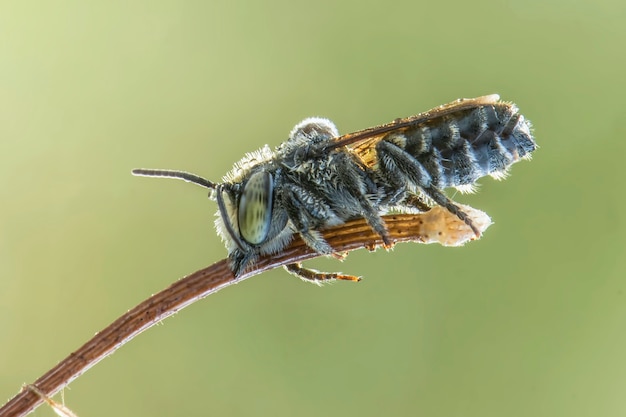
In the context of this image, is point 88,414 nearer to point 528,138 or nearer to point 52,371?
point 52,371

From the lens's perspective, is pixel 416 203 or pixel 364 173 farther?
pixel 416 203

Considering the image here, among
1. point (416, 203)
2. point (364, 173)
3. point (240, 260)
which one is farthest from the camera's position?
point (416, 203)

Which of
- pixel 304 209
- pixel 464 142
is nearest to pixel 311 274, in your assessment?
pixel 304 209

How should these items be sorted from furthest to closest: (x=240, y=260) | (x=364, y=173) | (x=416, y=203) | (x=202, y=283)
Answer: (x=416, y=203) → (x=364, y=173) → (x=240, y=260) → (x=202, y=283)

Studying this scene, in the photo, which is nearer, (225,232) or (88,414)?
(225,232)

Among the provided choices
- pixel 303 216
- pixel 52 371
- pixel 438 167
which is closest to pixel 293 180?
pixel 303 216

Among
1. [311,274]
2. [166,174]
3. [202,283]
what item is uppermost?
[166,174]

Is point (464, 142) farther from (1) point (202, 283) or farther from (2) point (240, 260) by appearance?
(1) point (202, 283)

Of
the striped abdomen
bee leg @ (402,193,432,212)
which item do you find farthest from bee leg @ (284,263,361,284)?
the striped abdomen
